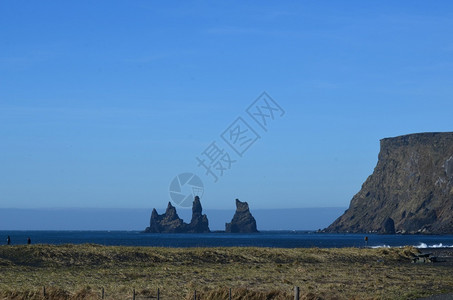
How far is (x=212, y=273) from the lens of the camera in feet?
173

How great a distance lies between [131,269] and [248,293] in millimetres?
20575

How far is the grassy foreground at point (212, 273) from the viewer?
39188 millimetres

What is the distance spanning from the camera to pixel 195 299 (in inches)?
1389

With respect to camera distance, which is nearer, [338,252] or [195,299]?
[195,299]

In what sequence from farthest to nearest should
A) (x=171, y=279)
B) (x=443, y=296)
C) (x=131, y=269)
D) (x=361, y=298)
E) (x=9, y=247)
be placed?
(x=9, y=247) → (x=131, y=269) → (x=171, y=279) → (x=443, y=296) → (x=361, y=298)

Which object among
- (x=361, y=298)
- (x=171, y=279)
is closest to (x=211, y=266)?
(x=171, y=279)

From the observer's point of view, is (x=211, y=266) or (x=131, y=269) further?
(x=211, y=266)

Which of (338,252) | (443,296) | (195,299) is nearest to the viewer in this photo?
(195,299)

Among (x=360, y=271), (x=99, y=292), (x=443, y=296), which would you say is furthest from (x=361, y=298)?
(x=360, y=271)

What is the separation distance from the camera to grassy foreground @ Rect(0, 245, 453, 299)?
39.2 metres

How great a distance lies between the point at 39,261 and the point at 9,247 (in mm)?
6538

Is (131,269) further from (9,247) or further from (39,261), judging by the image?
(9,247)

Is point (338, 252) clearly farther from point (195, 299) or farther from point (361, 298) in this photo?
point (195, 299)

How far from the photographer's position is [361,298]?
37781 millimetres
